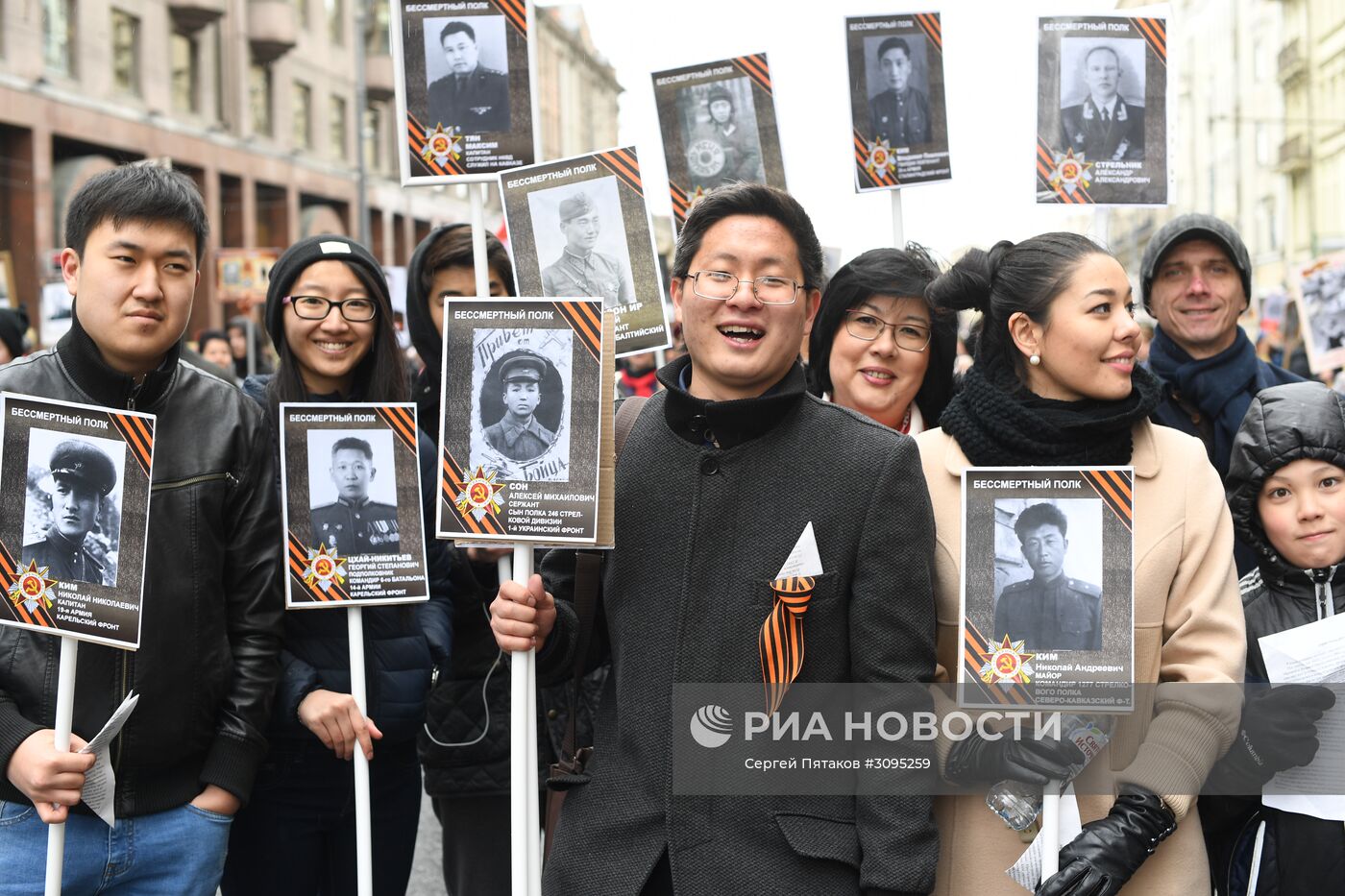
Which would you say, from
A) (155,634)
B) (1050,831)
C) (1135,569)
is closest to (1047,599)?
(1135,569)

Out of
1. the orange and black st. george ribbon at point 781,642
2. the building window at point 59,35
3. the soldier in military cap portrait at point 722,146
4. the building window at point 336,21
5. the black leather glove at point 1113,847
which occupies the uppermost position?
the building window at point 336,21

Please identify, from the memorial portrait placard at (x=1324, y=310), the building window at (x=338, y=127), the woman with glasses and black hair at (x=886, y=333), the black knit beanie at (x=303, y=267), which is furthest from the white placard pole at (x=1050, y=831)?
the building window at (x=338, y=127)

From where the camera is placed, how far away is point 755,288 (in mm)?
2814

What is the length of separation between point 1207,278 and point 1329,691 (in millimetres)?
1823

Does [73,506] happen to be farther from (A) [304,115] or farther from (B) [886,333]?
(A) [304,115]

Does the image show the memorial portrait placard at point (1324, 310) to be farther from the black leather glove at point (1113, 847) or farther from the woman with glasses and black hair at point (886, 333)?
the black leather glove at point (1113, 847)

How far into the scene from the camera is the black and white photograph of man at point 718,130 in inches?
184

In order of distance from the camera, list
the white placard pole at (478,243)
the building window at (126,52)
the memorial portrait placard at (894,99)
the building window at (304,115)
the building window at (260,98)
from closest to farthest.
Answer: the white placard pole at (478,243), the memorial portrait placard at (894,99), the building window at (126,52), the building window at (260,98), the building window at (304,115)

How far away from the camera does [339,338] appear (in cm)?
376

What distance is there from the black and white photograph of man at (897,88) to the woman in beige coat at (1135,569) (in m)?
1.47

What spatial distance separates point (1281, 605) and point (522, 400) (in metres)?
1.79

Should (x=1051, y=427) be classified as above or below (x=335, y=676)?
above

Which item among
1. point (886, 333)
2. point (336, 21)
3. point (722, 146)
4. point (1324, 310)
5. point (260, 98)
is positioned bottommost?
point (886, 333)

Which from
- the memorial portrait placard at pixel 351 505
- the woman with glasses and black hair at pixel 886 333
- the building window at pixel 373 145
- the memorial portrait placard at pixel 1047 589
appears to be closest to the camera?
the memorial portrait placard at pixel 1047 589
